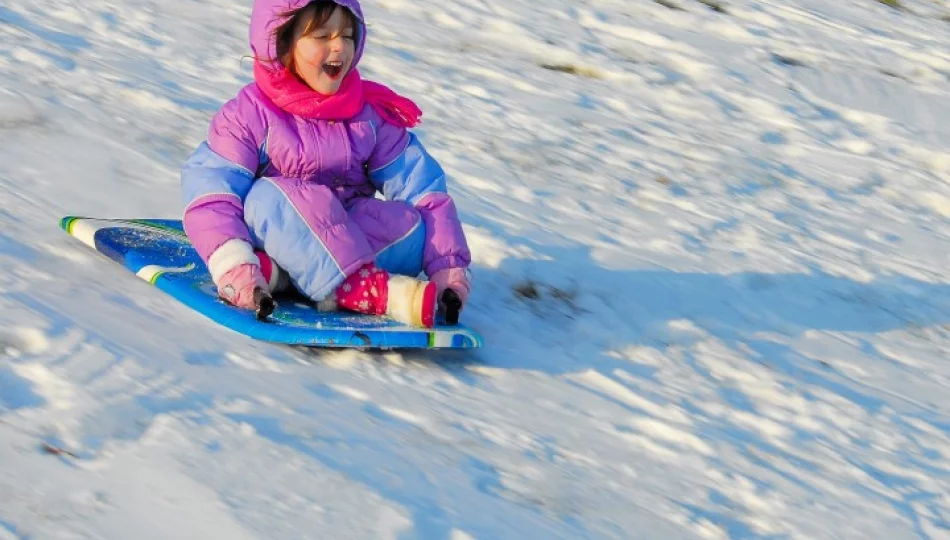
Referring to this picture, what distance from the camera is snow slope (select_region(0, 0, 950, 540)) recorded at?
2.97m

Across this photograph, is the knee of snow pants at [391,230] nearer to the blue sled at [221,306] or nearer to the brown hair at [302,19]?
the blue sled at [221,306]

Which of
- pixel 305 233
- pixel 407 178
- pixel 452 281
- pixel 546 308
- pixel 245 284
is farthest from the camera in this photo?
pixel 546 308

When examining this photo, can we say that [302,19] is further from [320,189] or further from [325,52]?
[320,189]

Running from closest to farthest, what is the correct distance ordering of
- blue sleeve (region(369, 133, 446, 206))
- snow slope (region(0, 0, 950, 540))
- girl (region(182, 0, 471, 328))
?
snow slope (region(0, 0, 950, 540))
girl (region(182, 0, 471, 328))
blue sleeve (region(369, 133, 446, 206))

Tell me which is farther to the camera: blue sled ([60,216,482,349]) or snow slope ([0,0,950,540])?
blue sled ([60,216,482,349])

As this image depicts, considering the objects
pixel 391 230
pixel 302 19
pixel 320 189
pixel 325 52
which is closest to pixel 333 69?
pixel 325 52

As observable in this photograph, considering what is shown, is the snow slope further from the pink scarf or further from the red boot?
the pink scarf

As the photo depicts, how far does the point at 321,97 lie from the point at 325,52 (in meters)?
0.13

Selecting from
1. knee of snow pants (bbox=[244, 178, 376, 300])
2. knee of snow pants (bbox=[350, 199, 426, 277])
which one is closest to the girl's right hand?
knee of snow pants (bbox=[244, 178, 376, 300])

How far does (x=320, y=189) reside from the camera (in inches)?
155

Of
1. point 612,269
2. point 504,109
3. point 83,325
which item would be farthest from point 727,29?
point 83,325

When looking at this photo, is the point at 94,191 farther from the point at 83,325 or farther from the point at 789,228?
the point at 789,228

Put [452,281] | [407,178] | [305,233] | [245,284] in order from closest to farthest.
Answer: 1. [245,284]
2. [305,233]
3. [452,281]
4. [407,178]

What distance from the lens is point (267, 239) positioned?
3885 mm
